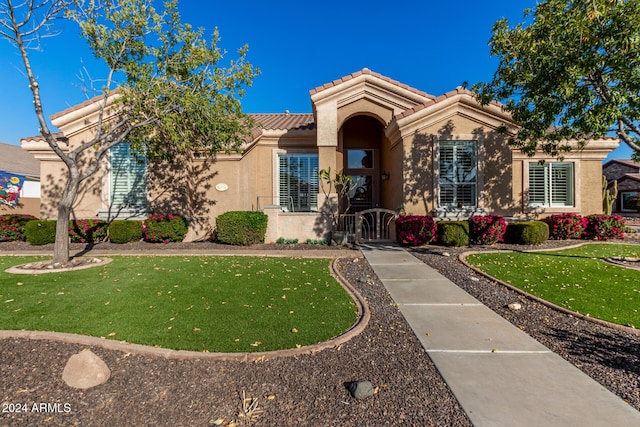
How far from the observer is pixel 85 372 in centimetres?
294

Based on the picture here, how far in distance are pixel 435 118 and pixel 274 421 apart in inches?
464

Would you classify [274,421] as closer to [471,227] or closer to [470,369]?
[470,369]

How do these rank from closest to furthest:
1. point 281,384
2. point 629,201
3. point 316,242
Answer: point 281,384 < point 316,242 < point 629,201

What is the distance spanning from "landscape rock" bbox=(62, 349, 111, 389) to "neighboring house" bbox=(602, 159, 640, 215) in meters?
36.2

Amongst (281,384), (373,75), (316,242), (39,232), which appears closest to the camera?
(281,384)

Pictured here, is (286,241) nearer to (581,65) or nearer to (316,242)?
(316,242)

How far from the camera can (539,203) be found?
13352mm

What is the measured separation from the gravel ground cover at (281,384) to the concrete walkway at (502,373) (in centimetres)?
17

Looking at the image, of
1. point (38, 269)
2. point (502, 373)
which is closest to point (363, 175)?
point (38, 269)

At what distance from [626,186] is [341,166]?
32046 millimetres

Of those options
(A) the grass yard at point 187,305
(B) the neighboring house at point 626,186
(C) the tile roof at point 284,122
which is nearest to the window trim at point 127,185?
(A) the grass yard at point 187,305

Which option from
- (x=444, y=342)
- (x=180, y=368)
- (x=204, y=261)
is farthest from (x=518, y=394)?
(x=204, y=261)

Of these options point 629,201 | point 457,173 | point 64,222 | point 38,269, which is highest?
point 457,173

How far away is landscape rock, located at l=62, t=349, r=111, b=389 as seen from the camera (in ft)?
9.46
